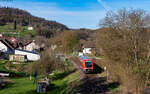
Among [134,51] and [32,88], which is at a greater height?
[134,51]

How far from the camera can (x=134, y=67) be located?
13672 mm

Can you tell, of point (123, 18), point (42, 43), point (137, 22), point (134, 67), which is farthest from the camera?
point (42, 43)

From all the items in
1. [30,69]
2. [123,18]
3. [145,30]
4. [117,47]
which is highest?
[123,18]

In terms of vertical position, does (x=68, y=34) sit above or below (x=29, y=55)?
above

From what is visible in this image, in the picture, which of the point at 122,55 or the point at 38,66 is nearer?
the point at 122,55

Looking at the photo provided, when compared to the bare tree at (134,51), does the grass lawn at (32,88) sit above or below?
below

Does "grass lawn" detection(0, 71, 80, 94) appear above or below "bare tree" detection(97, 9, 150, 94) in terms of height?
below

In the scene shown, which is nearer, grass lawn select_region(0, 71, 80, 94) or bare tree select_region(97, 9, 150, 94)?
bare tree select_region(97, 9, 150, 94)

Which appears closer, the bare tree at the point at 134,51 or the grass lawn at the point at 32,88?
the bare tree at the point at 134,51

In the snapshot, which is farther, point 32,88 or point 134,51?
point 32,88

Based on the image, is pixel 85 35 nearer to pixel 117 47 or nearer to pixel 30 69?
pixel 30 69

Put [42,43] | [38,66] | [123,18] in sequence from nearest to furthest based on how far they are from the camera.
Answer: [123,18]
[38,66]
[42,43]

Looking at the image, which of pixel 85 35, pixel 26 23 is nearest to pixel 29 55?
pixel 85 35

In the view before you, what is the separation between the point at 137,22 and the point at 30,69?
71.5 ft
